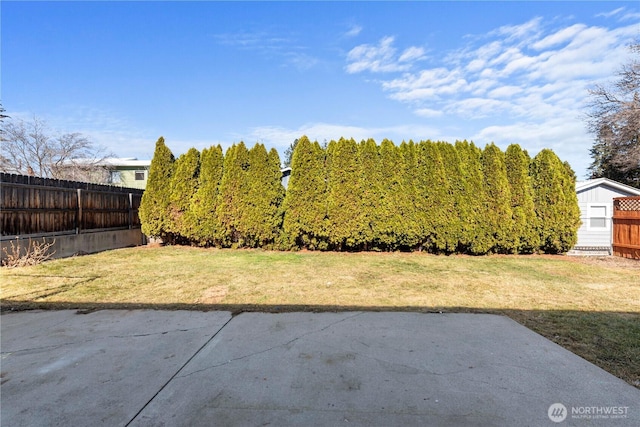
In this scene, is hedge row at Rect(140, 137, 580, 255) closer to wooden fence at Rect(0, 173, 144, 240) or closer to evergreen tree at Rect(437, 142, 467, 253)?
evergreen tree at Rect(437, 142, 467, 253)

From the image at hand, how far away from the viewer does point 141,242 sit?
1116cm

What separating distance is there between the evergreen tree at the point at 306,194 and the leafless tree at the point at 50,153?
19.7m

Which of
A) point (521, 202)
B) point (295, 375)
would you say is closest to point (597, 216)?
point (521, 202)

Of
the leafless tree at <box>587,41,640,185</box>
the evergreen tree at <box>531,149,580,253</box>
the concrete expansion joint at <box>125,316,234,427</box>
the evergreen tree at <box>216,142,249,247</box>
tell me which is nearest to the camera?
the concrete expansion joint at <box>125,316,234,427</box>

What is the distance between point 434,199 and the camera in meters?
9.06

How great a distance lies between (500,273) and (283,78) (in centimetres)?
995

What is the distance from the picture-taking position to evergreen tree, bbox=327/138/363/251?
9.22m

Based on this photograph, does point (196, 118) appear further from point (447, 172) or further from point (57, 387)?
point (57, 387)

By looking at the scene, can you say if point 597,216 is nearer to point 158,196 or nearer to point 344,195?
point 344,195

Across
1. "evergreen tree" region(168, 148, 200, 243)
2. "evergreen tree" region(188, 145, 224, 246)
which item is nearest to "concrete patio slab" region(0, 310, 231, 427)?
"evergreen tree" region(188, 145, 224, 246)

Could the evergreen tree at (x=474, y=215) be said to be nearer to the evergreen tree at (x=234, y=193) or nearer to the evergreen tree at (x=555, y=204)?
the evergreen tree at (x=555, y=204)

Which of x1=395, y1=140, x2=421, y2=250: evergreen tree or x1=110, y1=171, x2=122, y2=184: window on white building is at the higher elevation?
x1=110, y1=171, x2=122, y2=184: window on white building

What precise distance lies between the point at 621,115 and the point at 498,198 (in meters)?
15.2

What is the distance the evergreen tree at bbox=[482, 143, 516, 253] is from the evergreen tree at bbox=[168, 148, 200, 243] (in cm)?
904
